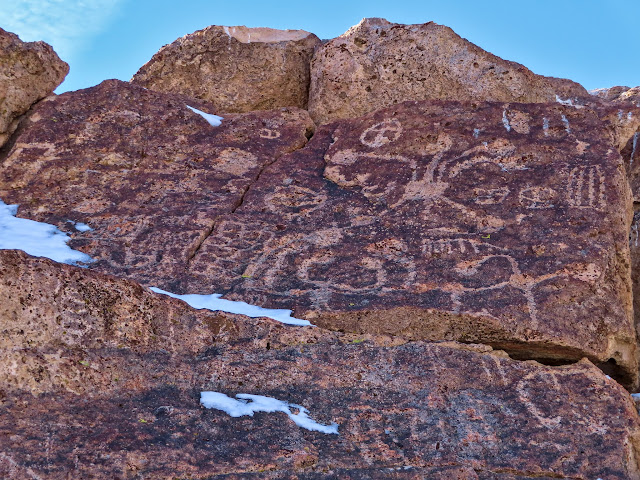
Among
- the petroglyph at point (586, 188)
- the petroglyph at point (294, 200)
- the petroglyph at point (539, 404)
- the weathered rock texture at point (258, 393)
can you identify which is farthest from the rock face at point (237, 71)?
the petroglyph at point (539, 404)

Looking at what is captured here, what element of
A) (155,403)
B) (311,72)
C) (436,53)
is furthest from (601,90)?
(155,403)

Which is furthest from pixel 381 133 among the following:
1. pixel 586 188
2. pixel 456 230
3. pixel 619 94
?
pixel 619 94

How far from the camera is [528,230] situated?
5.52 metres

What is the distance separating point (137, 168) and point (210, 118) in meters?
0.87

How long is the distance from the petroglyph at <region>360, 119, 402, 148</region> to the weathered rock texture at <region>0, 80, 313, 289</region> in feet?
2.02

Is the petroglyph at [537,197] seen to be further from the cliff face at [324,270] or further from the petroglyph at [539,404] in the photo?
the petroglyph at [539,404]

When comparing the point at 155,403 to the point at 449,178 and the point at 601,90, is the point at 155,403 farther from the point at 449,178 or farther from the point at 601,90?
the point at 601,90

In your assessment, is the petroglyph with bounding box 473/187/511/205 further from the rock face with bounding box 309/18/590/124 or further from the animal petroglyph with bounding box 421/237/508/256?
the rock face with bounding box 309/18/590/124

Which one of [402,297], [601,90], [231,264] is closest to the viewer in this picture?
[402,297]

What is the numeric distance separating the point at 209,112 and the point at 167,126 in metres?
0.46

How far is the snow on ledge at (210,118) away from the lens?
22.9ft

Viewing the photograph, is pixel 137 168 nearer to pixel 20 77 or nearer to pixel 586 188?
pixel 20 77

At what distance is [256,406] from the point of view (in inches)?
167

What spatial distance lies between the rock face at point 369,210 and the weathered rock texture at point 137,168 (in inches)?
0.6
